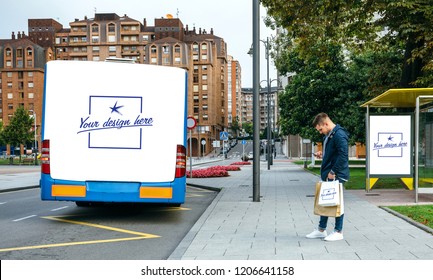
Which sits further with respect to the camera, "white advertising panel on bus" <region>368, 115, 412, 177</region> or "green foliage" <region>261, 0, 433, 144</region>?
"green foliage" <region>261, 0, 433, 144</region>

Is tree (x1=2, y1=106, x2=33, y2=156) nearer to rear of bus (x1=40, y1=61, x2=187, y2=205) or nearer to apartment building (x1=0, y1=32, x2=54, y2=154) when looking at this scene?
apartment building (x1=0, y1=32, x2=54, y2=154)

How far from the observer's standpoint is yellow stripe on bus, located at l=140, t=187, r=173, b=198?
9.40 meters

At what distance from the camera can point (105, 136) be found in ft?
31.0

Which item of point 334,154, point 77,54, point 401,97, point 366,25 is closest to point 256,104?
point 401,97

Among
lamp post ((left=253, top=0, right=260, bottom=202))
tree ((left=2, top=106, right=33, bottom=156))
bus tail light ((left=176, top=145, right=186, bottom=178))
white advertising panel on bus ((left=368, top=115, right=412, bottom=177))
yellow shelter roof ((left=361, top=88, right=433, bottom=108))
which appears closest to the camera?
bus tail light ((left=176, top=145, right=186, bottom=178))

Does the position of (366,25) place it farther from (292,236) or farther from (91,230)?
(91,230)

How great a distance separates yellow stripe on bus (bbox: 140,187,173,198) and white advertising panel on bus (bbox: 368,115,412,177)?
25.7ft

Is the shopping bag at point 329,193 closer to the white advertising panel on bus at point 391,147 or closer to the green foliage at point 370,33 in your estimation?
the white advertising panel on bus at point 391,147

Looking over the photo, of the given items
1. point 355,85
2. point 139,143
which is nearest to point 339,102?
point 355,85

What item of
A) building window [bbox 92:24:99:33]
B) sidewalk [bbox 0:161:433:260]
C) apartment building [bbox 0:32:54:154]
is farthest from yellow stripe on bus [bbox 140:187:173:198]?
building window [bbox 92:24:99:33]

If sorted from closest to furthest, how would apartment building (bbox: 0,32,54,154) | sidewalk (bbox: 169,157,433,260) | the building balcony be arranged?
sidewalk (bbox: 169,157,433,260) < apartment building (bbox: 0,32,54,154) < the building balcony

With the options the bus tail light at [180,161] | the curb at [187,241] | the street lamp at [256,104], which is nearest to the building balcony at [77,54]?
the street lamp at [256,104]

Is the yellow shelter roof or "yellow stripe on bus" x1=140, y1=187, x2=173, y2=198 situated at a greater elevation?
the yellow shelter roof
